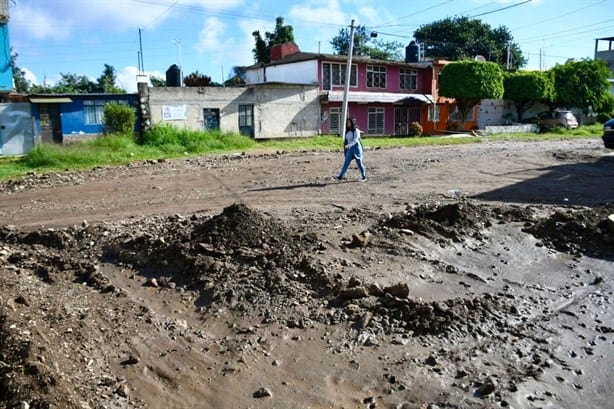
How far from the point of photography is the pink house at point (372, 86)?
33.8 metres

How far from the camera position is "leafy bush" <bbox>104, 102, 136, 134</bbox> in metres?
23.7

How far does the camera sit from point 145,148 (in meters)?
22.5

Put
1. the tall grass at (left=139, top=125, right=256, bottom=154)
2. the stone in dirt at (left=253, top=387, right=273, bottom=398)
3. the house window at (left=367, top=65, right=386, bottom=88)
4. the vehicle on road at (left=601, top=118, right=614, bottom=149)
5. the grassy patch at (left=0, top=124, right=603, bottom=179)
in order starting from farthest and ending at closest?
the house window at (left=367, top=65, right=386, bottom=88) < the tall grass at (left=139, top=125, right=256, bottom=154) < the vehicle on road at (left=601, top=118, right=614, bottom=149) < the grassy patch at (left=0, top=124, right=603, bottom=179) < the stone in dirt at (left=253, top=387, right=273, bottom=398)

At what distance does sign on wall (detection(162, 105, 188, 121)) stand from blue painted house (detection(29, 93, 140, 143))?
5.77ft

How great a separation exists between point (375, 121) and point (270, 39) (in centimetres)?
1627

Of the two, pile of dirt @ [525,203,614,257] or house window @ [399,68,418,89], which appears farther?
house window @ [399,68,418,89]

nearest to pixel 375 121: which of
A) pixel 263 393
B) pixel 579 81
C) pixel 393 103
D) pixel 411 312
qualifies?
pixel 393 103

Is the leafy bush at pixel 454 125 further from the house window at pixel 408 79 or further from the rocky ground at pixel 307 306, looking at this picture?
the rocky ground at pixel 307 306

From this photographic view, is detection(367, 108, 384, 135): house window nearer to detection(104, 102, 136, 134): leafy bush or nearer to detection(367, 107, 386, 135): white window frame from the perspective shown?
detection(367, 107, 386, 135): white window frame

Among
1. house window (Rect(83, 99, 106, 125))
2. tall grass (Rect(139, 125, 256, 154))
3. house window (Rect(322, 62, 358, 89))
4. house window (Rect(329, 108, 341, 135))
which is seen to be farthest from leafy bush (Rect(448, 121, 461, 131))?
house window (Rect(83, 99, 106, 125))

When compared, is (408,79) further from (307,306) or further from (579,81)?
(307,306)

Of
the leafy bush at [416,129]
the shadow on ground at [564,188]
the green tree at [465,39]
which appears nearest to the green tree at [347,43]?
the green tree at [465,39]

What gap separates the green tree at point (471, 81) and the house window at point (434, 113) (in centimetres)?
209

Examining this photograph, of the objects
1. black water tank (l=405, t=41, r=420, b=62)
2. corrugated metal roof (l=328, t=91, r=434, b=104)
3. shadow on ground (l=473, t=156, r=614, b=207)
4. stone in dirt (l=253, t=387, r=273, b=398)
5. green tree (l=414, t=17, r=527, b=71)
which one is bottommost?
stone in dirt (l=253, t=387, r=273, b=398)
